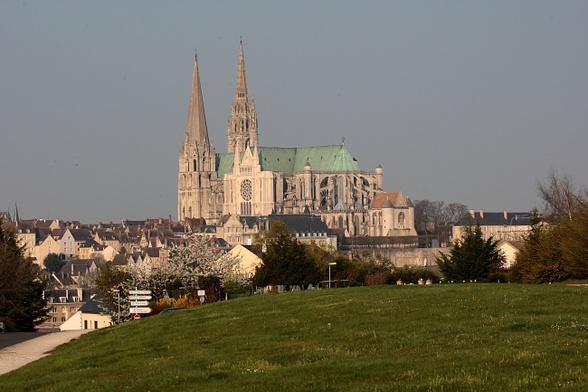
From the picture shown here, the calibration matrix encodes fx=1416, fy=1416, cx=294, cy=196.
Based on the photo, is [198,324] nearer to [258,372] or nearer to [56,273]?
[258,372]

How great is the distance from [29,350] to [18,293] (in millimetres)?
22305

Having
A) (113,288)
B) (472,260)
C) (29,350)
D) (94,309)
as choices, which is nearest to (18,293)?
(113,288)

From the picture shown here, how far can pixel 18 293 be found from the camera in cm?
5491

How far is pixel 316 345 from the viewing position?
23.5 m

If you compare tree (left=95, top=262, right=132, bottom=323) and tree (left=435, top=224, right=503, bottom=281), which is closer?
tree (left=95, top=262, right=132, bottom=323)

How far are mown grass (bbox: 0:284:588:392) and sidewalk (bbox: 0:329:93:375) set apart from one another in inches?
22.8

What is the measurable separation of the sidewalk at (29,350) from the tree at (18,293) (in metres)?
13.3

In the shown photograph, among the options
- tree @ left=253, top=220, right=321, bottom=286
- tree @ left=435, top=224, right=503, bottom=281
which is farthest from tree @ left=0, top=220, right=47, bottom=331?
tree @ left=435, top=224, right=503, bottom=281

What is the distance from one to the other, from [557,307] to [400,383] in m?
9.43

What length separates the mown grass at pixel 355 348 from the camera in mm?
18578

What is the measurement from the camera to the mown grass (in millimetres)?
18578

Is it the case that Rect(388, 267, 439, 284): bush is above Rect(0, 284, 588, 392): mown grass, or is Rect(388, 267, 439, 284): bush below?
above

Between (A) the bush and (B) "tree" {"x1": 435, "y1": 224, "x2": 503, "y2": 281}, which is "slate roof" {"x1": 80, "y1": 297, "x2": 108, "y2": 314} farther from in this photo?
(B) "tree" {"x1": 435, "y1": 224, "x2": 503, "y2": 281}

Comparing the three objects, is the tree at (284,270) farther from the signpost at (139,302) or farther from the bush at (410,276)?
the signpost at (139,302)
